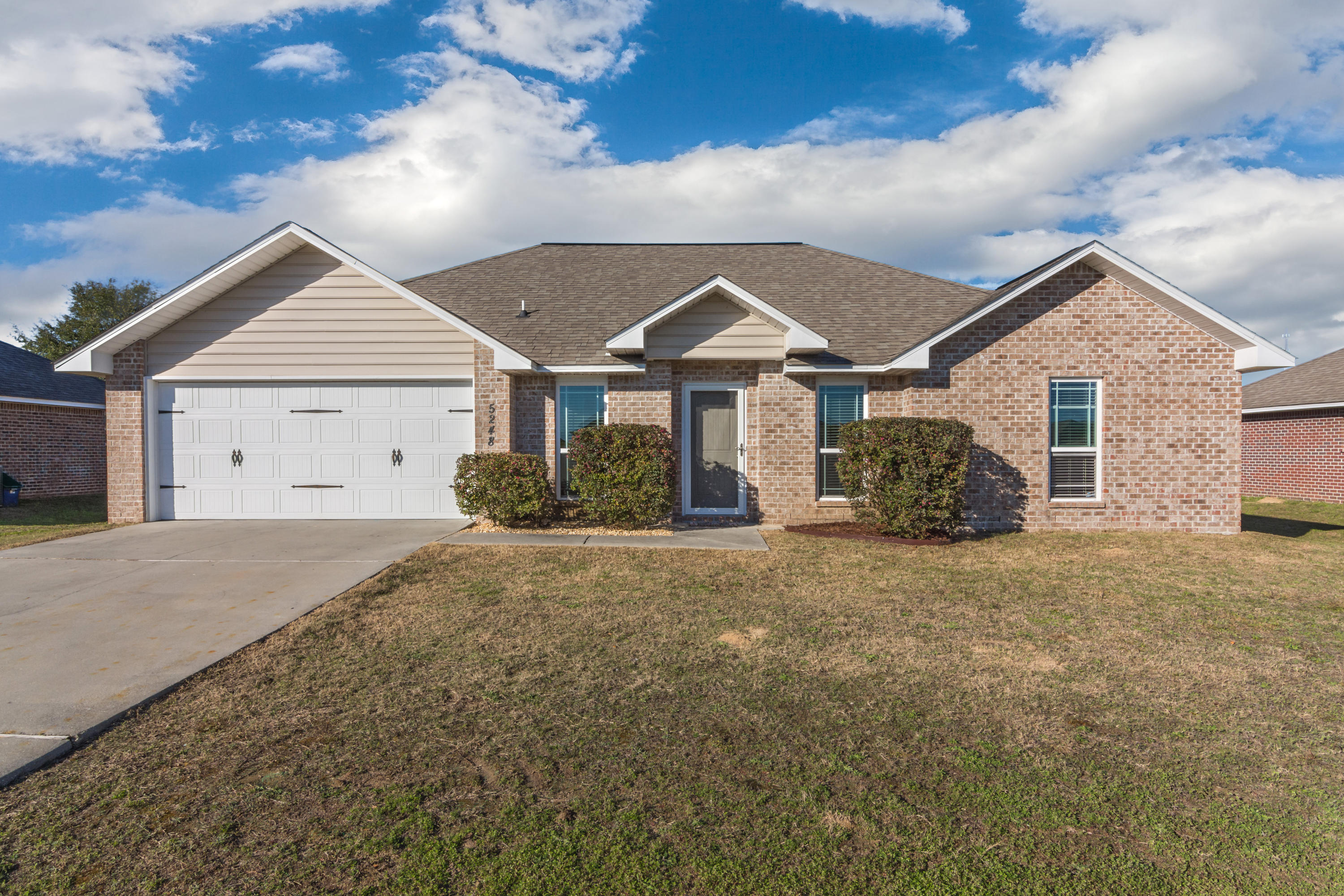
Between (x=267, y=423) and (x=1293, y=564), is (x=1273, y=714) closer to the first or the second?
(x=1293, y=564)

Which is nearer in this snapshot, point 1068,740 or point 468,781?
point 468,781

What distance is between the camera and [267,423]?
36.8 ft

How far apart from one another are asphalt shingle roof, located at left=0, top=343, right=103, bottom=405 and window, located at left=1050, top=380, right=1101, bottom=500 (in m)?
19.2

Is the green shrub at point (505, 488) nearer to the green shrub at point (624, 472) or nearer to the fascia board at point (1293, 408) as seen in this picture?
the green shrub at point (624, 472)

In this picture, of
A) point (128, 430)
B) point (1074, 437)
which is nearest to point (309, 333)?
point (128, 430)

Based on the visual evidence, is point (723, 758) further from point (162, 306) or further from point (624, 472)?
point (162, 306)

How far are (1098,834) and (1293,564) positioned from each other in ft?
27.3


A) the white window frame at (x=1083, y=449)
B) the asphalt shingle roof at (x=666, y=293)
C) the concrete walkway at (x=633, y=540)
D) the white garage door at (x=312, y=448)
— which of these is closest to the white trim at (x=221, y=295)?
the asphalt shingle roof at (x=666, y=293)

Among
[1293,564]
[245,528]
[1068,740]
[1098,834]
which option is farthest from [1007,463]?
[245,528]

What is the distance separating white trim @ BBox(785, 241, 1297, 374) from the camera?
10086mm

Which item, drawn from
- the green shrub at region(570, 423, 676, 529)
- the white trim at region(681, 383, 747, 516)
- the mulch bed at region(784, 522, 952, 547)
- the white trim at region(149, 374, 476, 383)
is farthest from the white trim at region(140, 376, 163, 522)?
the mulch bed at region(784, 522, 952, 547)

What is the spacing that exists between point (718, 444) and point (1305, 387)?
61.7 ft

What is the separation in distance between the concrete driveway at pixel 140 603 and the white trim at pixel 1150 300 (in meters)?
7.54

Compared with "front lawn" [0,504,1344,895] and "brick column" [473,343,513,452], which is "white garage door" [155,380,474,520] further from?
"front lawn" [0,504,1344,895]
